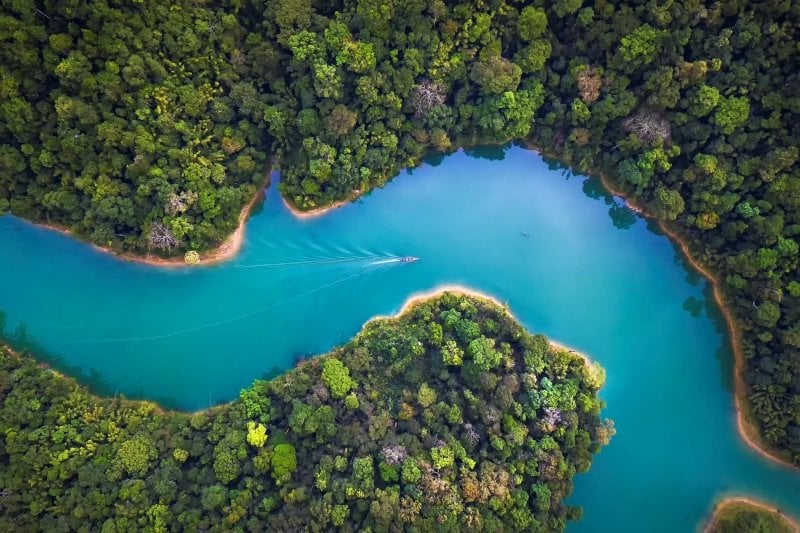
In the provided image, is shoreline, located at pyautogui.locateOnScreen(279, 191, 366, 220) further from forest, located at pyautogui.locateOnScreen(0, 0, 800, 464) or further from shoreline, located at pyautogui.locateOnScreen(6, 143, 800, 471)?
forest, located at pyautogui.locateOnScreen(0, 0, 800, 464)

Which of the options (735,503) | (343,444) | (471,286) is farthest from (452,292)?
(735,503)

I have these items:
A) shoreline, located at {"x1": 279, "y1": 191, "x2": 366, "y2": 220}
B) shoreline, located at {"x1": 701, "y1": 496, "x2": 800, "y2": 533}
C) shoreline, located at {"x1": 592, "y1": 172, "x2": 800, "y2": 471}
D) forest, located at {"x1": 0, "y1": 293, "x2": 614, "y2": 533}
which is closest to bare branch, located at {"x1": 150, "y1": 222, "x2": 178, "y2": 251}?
shoreline, located at {"x1": 279, "y1": 191, "x2": 366, "y2": 220}

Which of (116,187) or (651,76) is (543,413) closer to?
(651,76)

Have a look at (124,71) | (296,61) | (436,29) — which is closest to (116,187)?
(124,71)

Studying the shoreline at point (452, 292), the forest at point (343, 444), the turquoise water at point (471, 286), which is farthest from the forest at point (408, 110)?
the forest at point (343, 444)

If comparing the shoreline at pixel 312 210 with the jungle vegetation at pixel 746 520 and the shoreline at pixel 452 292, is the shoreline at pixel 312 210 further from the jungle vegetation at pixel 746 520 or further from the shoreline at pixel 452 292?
the jungle vegetation at pixel 746 520

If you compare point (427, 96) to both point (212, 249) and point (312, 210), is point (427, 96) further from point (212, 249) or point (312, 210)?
point (212, 249)
